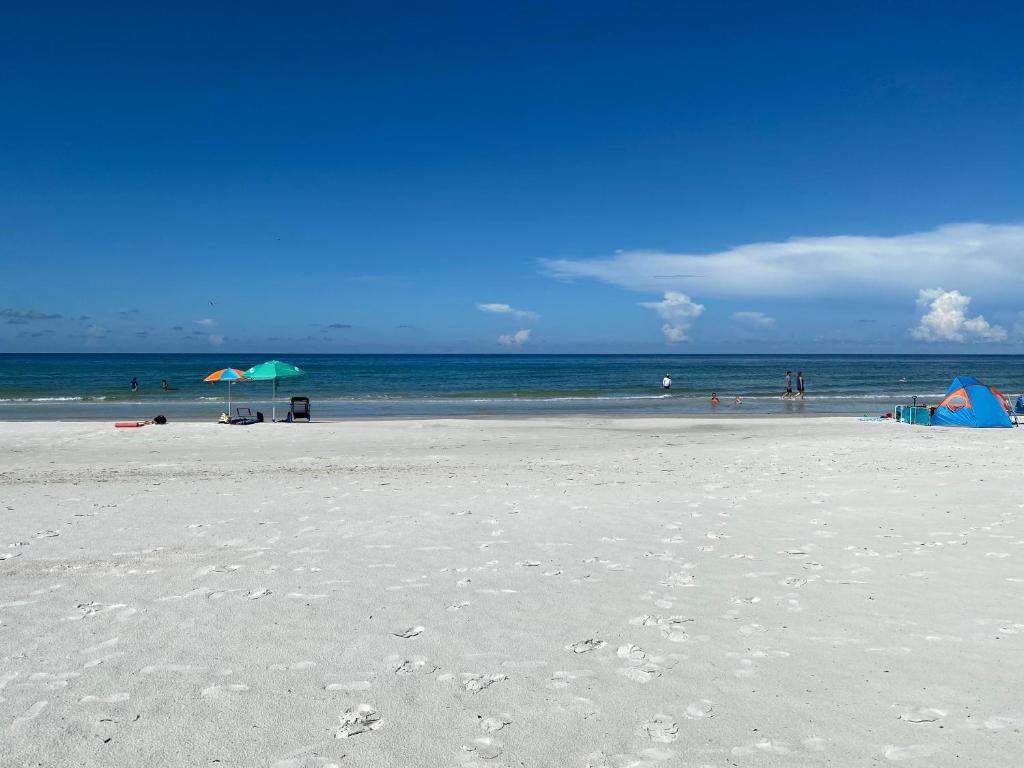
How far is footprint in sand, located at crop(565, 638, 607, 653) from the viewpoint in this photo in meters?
5.20

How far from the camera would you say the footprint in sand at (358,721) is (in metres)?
4.07

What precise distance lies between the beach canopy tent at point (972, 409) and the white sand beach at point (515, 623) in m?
13.4

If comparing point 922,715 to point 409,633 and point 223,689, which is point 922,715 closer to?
point 409,633

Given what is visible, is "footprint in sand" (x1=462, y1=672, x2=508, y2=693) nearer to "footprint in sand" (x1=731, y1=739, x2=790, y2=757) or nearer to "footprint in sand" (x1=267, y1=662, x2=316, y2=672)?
"footprint in sand" (x1=267, y1=662, x2=316, y2=672)

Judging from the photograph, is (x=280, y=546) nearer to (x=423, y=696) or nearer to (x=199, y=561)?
(x=199, y=561)

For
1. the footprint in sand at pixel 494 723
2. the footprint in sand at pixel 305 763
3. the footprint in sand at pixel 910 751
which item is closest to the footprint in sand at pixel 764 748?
the footprint in sand at pixel 910 751

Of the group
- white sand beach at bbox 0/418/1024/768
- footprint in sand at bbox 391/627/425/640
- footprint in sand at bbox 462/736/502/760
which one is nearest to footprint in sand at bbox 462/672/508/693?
white sand beach at bbox 0/418/1024/768

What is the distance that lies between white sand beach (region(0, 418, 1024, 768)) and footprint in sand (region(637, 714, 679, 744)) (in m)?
0.02

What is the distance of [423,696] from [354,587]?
7.82ft

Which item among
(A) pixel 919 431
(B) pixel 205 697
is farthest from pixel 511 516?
(A) pixel 919 431

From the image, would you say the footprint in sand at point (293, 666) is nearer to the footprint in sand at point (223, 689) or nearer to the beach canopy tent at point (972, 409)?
the footprint in sand at point (223, 689)

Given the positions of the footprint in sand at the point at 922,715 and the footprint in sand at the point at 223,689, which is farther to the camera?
the footprint in sand at the point at 223,689

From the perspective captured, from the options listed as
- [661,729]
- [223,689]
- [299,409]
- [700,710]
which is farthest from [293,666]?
[299,409]

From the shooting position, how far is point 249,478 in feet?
44.4
